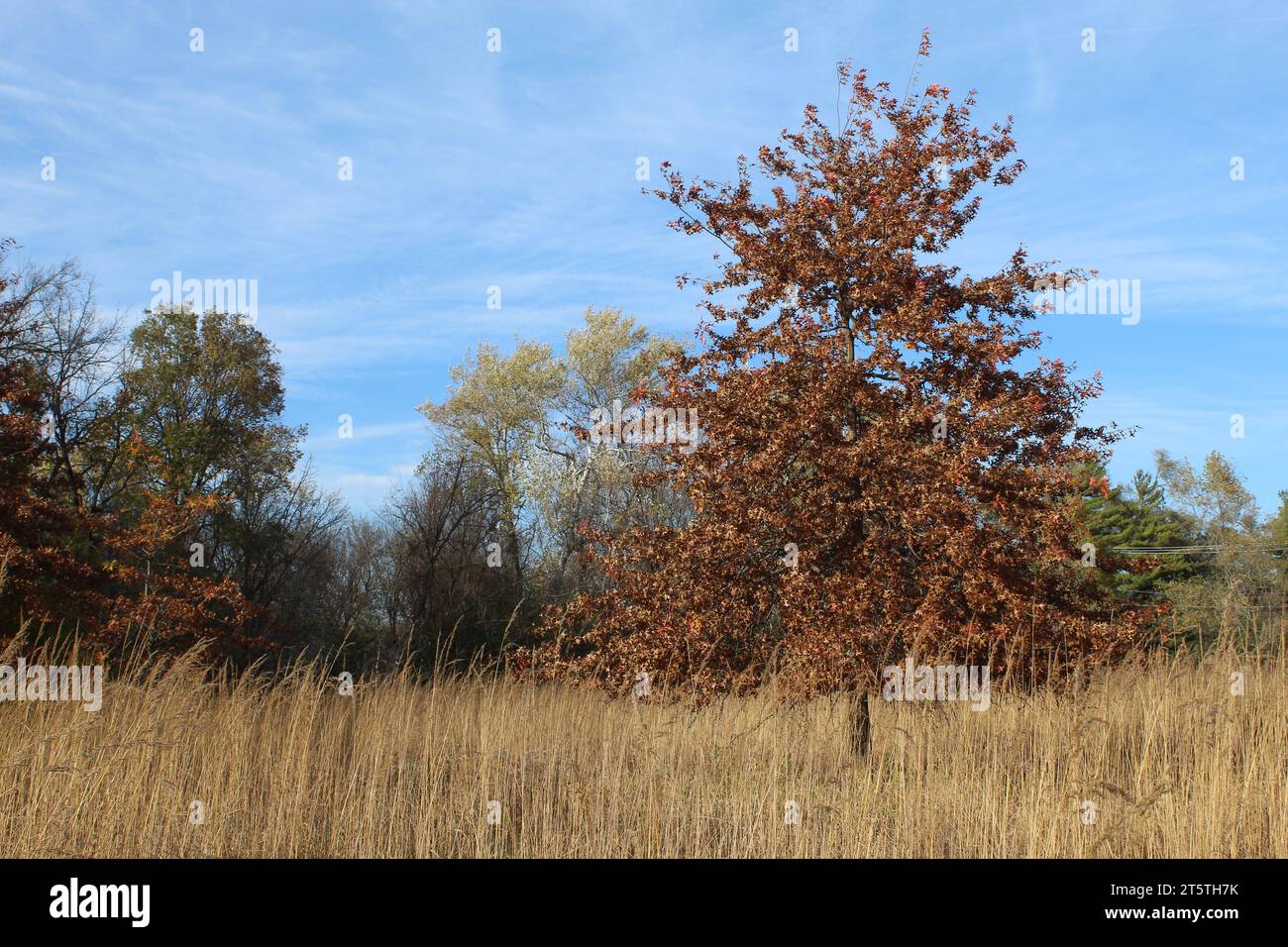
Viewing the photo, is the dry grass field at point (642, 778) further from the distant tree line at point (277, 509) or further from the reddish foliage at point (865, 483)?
the distant tree line at point (277, 509)

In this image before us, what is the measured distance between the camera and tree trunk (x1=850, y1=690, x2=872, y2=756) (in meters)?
8.83

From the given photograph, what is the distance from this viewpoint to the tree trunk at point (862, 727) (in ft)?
29.0

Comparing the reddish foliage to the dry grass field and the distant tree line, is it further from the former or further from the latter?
the distant tree line

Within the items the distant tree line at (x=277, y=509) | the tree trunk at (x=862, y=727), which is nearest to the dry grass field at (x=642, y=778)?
the tree trunk at (x=862, y=727)

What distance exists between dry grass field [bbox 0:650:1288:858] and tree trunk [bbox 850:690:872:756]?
224 millimetres

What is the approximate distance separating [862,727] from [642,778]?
Result: 3.21 metres

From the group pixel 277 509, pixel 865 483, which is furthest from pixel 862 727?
pixel 277 509

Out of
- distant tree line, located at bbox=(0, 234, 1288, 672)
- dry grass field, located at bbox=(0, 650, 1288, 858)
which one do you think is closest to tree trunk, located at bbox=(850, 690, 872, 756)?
dry grass field, located at bbox=(0, 650, 1288, 858)

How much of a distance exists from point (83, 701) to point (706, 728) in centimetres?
493

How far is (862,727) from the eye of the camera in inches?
Result: 362

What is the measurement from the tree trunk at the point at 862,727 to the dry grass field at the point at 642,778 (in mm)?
224

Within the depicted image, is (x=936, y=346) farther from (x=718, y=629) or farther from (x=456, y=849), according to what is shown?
(x=456, y=849)

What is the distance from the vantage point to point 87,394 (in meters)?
28.7
